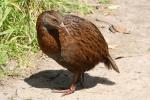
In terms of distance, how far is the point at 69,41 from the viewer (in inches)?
216

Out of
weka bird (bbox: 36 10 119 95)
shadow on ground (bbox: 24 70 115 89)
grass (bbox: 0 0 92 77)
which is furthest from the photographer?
grass (bbox: 0 0 92 77)

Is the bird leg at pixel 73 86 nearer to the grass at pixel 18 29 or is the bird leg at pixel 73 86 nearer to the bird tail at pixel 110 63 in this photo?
the bird tail at pixel 110 63

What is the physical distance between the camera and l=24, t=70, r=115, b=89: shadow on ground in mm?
6012

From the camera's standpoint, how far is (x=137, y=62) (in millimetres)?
6484

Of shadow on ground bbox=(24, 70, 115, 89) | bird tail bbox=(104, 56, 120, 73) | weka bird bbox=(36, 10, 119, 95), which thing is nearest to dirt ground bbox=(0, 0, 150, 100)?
shadow on ground bbox=(24, 70, 115, 89)

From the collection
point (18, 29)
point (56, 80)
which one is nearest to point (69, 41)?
point (56, 80)

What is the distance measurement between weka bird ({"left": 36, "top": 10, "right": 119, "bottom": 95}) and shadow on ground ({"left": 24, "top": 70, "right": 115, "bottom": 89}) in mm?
321

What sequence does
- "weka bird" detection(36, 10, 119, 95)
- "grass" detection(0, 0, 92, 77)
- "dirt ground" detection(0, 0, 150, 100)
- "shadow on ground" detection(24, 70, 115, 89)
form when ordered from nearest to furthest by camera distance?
"weka bird" detection(36, 10, 119, 95)
"dirt ground" detection(0, 0, 150, 100)
"shadow on ground" detection(24, 70, 115, 89)
"grass" detection(0, 0, 92, 77)

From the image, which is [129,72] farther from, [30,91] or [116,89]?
[30,91]

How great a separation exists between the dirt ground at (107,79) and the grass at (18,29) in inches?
10.6

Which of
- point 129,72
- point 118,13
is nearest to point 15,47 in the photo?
point 129,72

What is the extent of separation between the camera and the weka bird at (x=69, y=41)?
5.50 metres

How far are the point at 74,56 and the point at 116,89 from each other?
66 centimetres

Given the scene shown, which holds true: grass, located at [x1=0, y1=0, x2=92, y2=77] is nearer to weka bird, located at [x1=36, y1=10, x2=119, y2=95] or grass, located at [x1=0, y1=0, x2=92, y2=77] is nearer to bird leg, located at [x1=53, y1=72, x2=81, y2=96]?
bird leg, located at [x1=53, y1=72, x2=81, y2=96]
